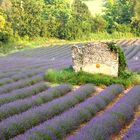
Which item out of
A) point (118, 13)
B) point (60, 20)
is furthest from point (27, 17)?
point (118, 13)

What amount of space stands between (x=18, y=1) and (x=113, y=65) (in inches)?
1870

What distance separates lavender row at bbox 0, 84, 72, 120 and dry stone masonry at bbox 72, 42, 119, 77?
293 cm

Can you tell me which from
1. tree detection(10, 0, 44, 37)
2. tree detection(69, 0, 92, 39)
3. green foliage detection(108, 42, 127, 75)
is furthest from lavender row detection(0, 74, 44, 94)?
tree detection(69, 0, 92, 39)

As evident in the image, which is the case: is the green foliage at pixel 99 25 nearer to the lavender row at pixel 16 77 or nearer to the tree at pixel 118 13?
the tree at pixel 118 13

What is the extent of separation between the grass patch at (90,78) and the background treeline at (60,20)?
35630mm

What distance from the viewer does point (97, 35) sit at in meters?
63.9

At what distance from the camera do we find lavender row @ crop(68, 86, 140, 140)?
7289mm

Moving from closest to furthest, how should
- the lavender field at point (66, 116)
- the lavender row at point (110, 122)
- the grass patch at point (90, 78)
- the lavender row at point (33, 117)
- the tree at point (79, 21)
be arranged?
the lavender row at point (110, 122), the lavender field at point (66, 116), the lavender row at point (33, 117), the grass patch at point (90, 78), the tree at point (79, 21)

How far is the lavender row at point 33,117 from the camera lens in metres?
7.76

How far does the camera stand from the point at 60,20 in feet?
212

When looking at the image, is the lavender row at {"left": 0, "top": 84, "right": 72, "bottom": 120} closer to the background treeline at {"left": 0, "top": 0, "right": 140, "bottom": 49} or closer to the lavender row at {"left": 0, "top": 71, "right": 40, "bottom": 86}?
the lavender row at {"left": 0, "top": 71, "right": 40, "bottom": 86}

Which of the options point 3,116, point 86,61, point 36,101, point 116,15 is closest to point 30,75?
point 86,61

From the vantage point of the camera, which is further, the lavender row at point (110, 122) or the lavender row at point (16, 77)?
the lavender row at point (16, 77)

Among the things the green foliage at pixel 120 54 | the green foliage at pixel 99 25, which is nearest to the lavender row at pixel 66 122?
the green foliage at pixel 120 54
